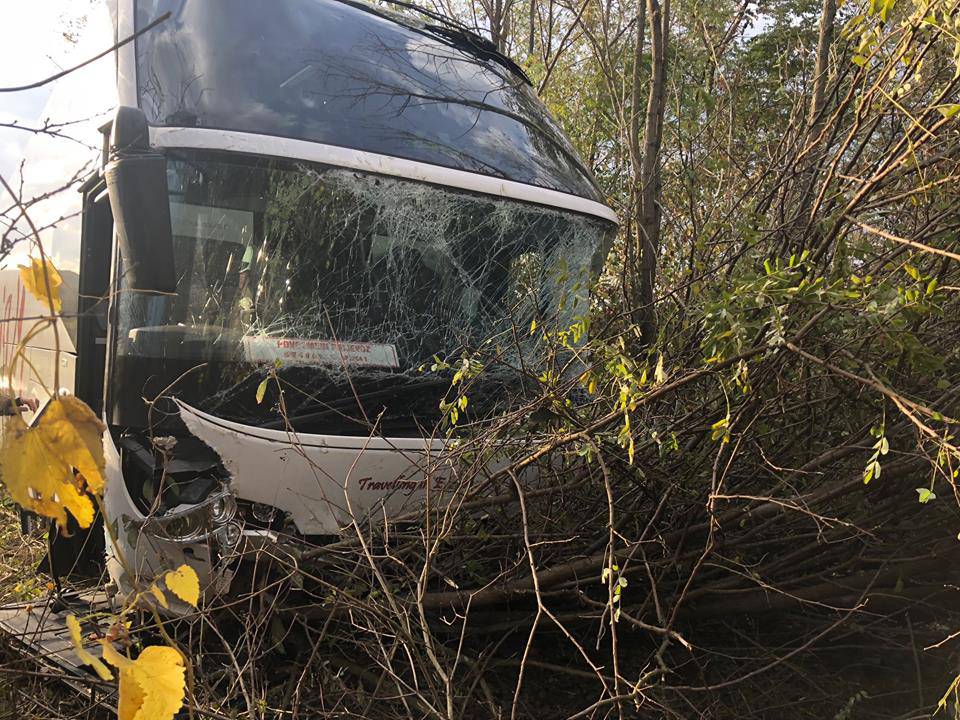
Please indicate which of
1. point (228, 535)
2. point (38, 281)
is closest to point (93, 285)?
point (228, 535)

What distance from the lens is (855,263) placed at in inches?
139

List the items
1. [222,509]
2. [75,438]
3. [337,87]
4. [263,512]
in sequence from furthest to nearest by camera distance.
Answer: [337,87]
[263,512]
[222,509]
[75,438]

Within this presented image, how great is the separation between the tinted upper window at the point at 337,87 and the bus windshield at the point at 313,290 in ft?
0.71

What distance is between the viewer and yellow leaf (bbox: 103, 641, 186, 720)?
1718 mm

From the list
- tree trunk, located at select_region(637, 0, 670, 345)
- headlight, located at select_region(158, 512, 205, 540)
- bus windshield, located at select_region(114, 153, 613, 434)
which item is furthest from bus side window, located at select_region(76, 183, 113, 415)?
tree trunk, located at select_region(637, 0, 670, 345)

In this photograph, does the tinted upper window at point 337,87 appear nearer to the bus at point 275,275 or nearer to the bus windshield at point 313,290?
A: the bus at point 275,275

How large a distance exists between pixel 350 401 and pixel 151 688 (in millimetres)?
2232

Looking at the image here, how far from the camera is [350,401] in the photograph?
3914 millimetres

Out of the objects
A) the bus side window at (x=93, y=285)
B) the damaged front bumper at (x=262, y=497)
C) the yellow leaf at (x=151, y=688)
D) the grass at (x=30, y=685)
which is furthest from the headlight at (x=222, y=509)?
the yellow leaf at (x=151, y=688)

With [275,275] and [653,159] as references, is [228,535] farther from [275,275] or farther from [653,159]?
[653,159]

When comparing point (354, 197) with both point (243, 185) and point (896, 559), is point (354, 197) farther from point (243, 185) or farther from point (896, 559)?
point (896, 559)

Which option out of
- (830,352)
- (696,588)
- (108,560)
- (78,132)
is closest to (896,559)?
(696,588)

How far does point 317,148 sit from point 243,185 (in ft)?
1.18

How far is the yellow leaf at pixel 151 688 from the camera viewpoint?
1.72 m
